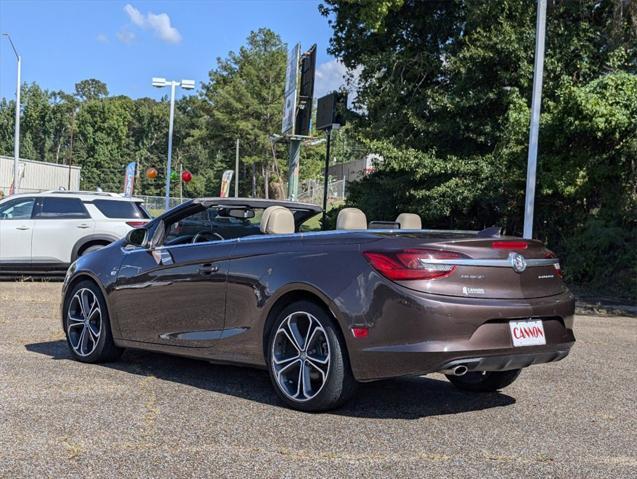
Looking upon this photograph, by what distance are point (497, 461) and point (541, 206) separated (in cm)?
1435

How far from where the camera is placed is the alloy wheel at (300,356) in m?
4.96

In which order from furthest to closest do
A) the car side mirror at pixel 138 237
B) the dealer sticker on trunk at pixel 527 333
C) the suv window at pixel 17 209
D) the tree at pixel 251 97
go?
the tree at pixel 251 97 → the suv window at pixel 17 209 → the car side mirror at pixel 138 237 → the dealer sticker on trunk at pixel 527 333

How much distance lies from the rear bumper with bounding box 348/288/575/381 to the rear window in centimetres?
1049

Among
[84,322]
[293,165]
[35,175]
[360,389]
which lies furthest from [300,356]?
[35,175]

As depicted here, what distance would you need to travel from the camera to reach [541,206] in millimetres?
17625

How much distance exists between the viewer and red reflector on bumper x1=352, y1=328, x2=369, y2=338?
467 cm

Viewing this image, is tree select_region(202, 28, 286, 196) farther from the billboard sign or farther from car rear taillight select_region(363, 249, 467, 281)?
car rear taillight select_region(363, 249, 467, 281)

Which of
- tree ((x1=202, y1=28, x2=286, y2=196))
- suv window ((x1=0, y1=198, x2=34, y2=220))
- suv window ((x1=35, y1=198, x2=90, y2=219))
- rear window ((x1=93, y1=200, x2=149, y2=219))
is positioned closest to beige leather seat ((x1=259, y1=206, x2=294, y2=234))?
rear window ((x1=93, y1=200, x2=149, y2=219))

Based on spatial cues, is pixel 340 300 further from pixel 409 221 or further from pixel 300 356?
pixel 409 221

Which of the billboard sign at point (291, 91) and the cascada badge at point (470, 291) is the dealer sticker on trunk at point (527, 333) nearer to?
the cascada badge at point (470, 291)

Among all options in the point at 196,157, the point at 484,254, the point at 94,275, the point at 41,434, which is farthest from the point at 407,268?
the point at 196,157

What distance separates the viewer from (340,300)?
4.79m

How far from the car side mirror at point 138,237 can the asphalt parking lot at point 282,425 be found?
1099mm

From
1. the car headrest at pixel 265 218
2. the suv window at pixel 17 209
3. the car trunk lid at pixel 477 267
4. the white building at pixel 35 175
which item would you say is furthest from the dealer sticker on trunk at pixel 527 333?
the white building at pixel 35 175
